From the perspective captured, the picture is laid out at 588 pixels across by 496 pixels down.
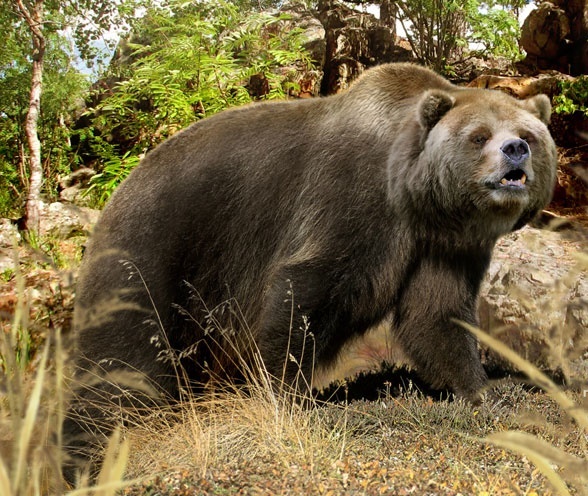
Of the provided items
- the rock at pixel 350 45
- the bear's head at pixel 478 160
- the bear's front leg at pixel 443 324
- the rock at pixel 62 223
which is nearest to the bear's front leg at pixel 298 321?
the bear's front leg at pixel 443 324

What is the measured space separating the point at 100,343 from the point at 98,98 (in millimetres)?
9034

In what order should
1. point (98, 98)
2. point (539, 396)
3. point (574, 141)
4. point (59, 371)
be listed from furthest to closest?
point (98, 98)
point (574, 141)
point (539, 396)
point (59, 371)

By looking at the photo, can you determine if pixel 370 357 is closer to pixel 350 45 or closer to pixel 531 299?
pixel 531 299

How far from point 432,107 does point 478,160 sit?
428mm

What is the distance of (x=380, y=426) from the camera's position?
410cm

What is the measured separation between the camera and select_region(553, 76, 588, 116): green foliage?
1083 cm

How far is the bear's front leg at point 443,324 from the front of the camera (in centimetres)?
447

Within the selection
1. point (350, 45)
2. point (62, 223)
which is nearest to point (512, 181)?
point (62, 223)

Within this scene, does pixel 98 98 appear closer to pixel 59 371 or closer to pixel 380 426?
pixel 380 426

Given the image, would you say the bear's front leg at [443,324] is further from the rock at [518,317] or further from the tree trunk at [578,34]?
the tree trunk at [578,34]

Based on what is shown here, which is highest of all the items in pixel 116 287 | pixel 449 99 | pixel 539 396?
pixel 449 99

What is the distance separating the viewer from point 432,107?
4.14 m

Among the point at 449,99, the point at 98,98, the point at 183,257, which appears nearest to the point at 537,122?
the point at 449,99

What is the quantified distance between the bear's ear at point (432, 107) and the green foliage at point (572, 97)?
7.36 m
